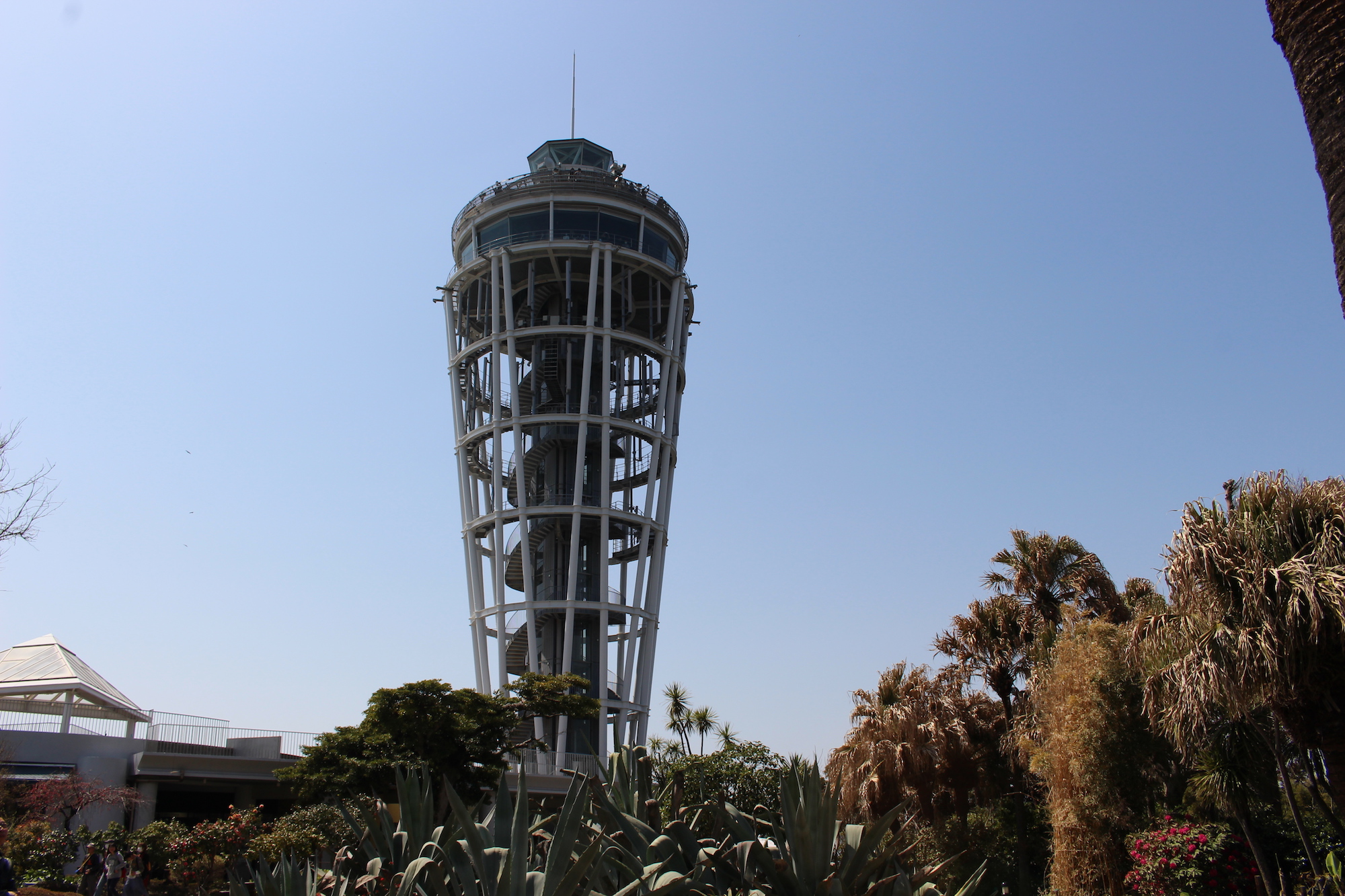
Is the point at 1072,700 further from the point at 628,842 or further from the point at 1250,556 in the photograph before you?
the point at 628,842

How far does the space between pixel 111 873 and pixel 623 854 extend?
1603 cm

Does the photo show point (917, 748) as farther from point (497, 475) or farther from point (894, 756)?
point (497, 475)

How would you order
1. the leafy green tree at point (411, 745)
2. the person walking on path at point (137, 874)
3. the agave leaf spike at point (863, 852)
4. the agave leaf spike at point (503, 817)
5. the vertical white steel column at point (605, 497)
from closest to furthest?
the agave leaf spike at point (503, 817) < the agave leaf spike at point (863, 852) < the person walking on path at point (137, 874) < the leafy green tree at point (411, 745) < the vertical white steel column at point (605, 497)

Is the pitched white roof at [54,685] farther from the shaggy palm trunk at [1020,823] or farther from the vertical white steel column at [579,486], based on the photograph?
the shaggy palm trunk at [1020,823]

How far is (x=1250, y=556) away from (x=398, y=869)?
34.1ft

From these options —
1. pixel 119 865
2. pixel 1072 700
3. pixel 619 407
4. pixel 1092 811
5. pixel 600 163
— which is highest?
pixel 600 163

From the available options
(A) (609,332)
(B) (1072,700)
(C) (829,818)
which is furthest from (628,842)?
(A) (609,332)

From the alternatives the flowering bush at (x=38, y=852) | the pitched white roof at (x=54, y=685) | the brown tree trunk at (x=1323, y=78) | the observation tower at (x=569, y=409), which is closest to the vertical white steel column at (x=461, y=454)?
the observation tower at (x=569, y=409)

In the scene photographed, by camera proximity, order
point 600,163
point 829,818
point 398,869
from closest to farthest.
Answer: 1. point 829,818
2. point 398,869
3. point 600,163

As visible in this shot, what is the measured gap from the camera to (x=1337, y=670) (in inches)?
479

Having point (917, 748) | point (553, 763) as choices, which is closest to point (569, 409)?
point (553, 763)

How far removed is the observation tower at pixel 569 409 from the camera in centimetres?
4859

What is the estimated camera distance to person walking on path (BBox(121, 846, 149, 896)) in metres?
17.9

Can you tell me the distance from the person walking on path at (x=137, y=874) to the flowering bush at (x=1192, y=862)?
17.3 metres
